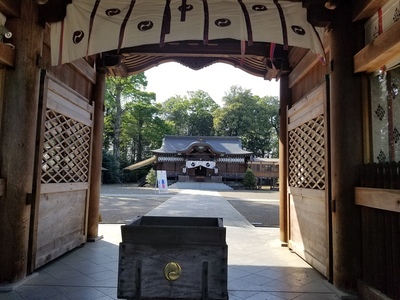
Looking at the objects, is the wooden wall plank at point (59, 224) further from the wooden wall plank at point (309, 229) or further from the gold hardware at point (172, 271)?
the wooden wall plank at point (309, 229)

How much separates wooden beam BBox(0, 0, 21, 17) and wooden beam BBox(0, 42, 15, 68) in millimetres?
377

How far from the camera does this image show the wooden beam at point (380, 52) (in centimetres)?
243

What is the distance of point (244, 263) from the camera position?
397 cm

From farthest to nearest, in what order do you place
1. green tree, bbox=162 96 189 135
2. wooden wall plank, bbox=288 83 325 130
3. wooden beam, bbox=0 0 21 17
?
green tree, bbox=162 96 189 135
wooden wall plank, bbox=288 83 325 130
wooden beam, bbox=0 0 21 17

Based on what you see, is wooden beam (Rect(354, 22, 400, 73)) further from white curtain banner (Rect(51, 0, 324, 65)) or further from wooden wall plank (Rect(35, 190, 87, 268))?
wooden wall plank (Rect(35, 190, 87, 268))

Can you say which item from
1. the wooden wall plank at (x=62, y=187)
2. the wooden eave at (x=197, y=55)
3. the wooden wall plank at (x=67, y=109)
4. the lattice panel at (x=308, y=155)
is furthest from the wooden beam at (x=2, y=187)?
the lattice panel at (x=308, y=155)

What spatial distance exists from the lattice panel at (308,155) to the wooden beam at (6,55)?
3.60m

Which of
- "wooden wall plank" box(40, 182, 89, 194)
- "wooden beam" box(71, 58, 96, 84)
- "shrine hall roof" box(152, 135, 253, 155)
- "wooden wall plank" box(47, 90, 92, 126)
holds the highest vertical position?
"shrine hall roof" box(152, 135, 253, 155)

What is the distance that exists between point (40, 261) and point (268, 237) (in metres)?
3.98

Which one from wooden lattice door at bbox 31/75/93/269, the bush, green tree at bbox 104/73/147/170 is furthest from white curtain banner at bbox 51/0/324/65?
green tree at bbox 104/73/147/170

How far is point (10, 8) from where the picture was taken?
300cm

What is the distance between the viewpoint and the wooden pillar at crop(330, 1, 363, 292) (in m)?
2.97

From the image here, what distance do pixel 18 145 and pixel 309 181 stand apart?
11.9ft

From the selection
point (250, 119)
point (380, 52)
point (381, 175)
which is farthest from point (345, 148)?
point (250, 119)
